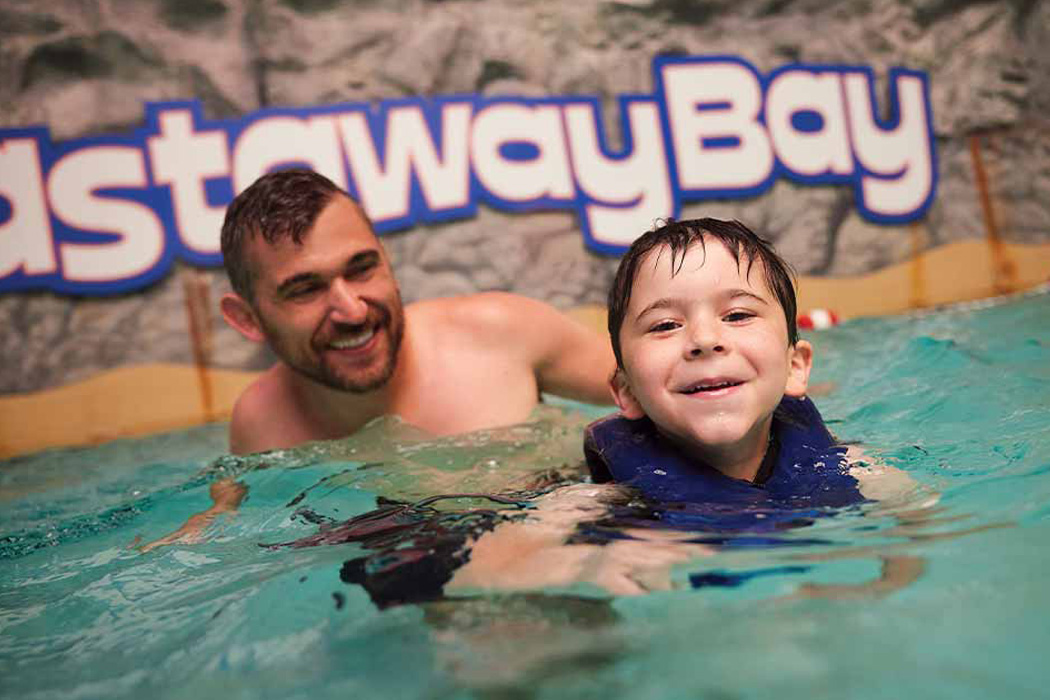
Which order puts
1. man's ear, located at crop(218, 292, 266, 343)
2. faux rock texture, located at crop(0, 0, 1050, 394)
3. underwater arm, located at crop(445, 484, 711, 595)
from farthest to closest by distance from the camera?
1. faux rock texture, located at crop(0, 0, 1050, 394)
2. man's ear, located at crop(218, 292, 266, 343)
3. underwater arm, located at crop(445, 484, 711, 595)

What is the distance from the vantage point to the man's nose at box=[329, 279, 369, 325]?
10.6 ft

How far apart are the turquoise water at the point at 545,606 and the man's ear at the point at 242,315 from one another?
19.1 inches

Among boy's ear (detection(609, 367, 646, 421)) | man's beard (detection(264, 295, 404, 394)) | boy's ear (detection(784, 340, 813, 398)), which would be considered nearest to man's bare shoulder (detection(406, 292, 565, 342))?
man's beard (detection(264, 295, 404, 394))

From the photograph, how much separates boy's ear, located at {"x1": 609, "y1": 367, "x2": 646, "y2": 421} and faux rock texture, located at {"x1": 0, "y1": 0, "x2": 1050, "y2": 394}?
147 inches

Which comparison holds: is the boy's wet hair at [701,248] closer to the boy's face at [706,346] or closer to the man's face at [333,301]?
the boy's face at [706,346]

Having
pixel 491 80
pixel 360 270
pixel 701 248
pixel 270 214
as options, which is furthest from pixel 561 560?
pixel 491 80

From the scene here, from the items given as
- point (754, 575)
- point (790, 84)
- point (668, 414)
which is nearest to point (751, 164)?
point (790, 84)

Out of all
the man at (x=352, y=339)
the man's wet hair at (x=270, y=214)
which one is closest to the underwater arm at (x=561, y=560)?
the man at (x=352, y=339)

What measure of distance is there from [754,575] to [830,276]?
5066mm

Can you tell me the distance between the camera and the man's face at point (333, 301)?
10.7ft

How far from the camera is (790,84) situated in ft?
21.9

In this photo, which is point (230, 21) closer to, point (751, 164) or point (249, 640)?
point (751, 164)

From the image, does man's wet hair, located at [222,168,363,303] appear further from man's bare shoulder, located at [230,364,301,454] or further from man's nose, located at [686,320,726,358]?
man's nose, located at [686,320,726,358]

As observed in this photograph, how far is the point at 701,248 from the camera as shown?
2.33 meters
